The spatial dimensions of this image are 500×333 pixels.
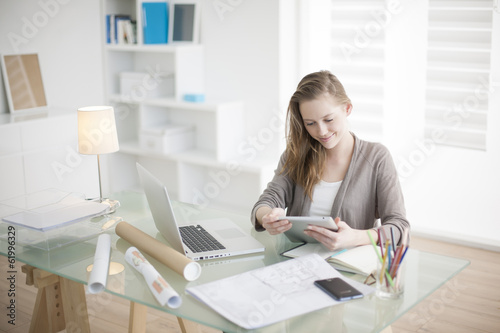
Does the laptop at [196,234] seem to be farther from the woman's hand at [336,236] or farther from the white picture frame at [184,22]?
the white picture frame at [184,22]

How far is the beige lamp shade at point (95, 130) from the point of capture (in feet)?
8.58

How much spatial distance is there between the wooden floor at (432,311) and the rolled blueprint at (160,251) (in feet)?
2.89

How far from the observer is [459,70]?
3.58 meters

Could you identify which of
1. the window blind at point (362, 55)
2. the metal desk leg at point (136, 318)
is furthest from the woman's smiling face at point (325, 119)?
the window blind at point (362, 55)

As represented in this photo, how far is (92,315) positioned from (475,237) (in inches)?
90.1

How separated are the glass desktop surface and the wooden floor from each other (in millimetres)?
725

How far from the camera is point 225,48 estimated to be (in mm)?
4227

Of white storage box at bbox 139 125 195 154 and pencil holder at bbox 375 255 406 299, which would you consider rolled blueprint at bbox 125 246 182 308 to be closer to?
pencil holder at bbox 375 255 406 299

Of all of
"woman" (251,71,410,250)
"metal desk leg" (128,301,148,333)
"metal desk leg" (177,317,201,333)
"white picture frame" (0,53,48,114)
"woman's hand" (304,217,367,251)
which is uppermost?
"white picture frame" (0,53,48,114)

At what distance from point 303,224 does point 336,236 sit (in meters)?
0.12

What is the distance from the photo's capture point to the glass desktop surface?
4.86 feet

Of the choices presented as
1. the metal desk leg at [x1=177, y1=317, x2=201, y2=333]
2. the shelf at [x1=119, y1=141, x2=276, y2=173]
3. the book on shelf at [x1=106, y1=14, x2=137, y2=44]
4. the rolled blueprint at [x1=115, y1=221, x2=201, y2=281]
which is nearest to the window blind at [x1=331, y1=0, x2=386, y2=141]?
the shelf at [x1=119, y1=141, x2=276, y2=173]

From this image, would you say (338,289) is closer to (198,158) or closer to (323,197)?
(323,197)

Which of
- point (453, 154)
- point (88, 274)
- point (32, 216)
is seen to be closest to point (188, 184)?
point (453, 154)
